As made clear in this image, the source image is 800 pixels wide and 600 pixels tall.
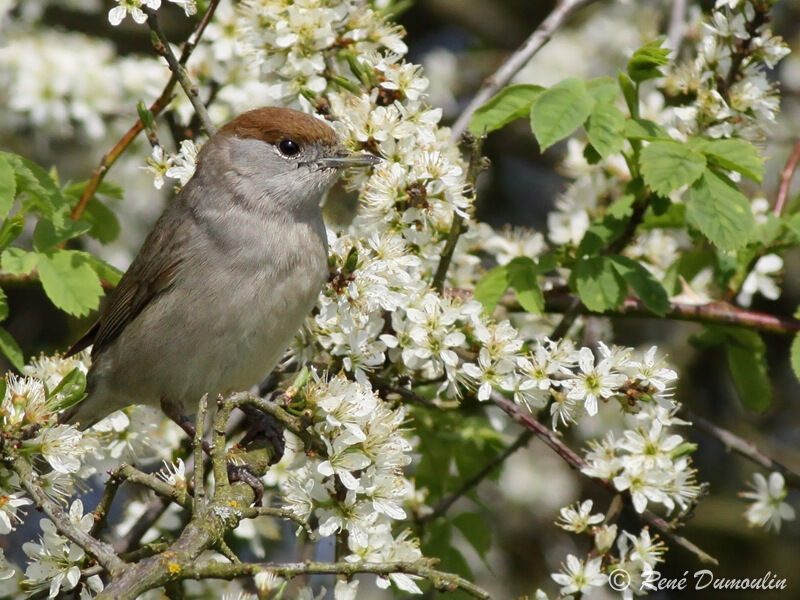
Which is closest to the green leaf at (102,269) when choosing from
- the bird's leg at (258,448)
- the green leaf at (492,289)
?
the bird's leg at (258,448)

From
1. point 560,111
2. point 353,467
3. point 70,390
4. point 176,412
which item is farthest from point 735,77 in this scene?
point 70,390

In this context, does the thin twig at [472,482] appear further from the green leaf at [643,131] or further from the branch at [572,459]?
the green leaf at [643,131]

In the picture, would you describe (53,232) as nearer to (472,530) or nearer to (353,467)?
(353,467)

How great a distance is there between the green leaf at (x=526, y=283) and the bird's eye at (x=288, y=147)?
1022mm

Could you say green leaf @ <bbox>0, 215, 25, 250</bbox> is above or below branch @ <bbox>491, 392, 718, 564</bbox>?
above

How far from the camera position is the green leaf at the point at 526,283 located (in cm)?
Answer: 387

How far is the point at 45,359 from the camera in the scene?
3887mm

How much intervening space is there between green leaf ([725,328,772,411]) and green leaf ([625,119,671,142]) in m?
1.07

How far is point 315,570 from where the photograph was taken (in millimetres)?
2570

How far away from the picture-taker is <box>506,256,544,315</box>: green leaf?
387cm

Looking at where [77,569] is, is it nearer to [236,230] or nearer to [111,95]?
[236,230]

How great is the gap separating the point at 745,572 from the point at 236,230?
16.1ft

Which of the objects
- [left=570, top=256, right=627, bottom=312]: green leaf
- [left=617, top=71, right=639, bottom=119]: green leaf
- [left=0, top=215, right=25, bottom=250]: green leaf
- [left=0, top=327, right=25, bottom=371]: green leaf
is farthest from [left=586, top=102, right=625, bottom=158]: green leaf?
[left=0, top=327, right=25, bottom=371]: green leaf

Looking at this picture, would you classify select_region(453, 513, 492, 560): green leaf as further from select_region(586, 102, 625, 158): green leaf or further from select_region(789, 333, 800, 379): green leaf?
select_region(586, 102, 625, 158): green leaf
